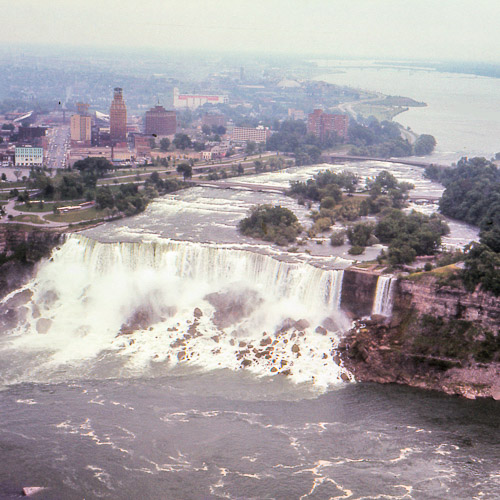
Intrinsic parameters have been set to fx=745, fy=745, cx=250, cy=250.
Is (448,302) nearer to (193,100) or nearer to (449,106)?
(449,106)

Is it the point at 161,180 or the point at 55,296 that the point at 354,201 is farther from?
the point at 55,296

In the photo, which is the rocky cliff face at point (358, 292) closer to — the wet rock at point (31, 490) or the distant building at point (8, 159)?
the wet rock at point (31, 490)

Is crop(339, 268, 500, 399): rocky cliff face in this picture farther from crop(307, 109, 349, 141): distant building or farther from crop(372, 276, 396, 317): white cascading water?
crop(307, 109, 349, 141): distant building

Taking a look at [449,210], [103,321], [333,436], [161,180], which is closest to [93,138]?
[161,180]

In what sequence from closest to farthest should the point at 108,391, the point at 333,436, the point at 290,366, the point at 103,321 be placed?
1. the point at 333,436
2. the point at 108,391
3. the point at 290,366
4. the point at 103,321

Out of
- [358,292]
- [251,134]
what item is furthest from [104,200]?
[251,134]

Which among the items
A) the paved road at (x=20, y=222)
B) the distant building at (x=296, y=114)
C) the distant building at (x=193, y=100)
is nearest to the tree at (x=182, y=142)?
the paved road at (x=20, y=222)

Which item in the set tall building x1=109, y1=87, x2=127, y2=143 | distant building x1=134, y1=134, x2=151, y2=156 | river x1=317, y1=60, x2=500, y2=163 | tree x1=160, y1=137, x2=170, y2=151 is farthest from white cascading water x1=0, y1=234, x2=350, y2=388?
river x1=317, y1=60, x2=500, y2=163
